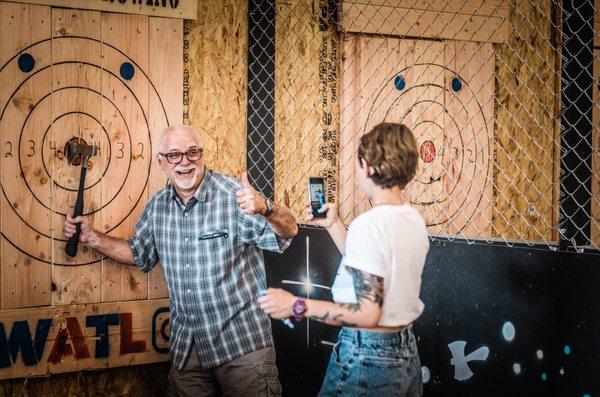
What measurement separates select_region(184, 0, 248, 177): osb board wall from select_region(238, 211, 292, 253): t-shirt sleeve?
3.06 ft

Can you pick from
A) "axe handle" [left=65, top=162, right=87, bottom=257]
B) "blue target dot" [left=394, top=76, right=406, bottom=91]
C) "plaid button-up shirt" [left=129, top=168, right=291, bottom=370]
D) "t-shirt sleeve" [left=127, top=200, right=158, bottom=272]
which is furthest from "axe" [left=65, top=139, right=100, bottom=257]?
"blue target dot" [left=394, top=76, right=406, bottom=91]

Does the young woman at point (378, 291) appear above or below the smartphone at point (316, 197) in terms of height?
below

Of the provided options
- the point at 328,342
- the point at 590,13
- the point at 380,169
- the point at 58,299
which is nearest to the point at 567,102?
the point at 590,13

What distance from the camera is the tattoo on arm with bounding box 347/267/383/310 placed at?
179cm

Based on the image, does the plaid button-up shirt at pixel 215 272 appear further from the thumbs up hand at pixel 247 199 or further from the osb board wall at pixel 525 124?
the osb board wall at pixel 525 124

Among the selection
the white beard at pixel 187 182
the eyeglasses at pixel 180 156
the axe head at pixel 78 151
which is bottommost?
the white beard at pixel 187 182

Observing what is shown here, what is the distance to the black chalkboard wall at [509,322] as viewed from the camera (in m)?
2.23

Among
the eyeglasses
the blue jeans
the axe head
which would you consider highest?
the axe head

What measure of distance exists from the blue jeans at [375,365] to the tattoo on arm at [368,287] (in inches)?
6.5

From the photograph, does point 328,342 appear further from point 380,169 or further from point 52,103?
point 52,103

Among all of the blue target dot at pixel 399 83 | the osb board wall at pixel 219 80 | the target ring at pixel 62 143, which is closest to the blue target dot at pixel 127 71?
the target ring at pixel 62 143

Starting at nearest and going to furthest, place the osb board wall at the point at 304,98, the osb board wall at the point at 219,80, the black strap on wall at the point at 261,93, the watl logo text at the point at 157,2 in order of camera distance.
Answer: the watl logo text at the point at 157,2 → the osb board wall at the point at 219,80 → the black strap on wall at the point at 261,93 → the osb board wall at the point at 304,98

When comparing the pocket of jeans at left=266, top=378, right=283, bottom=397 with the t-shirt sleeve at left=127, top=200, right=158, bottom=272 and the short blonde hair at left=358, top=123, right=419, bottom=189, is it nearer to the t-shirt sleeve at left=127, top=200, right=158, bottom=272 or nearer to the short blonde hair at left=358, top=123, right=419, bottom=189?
the t-shirt sleeve at left=127, top=200, right=158, bottom=272

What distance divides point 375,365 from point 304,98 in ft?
7.76
